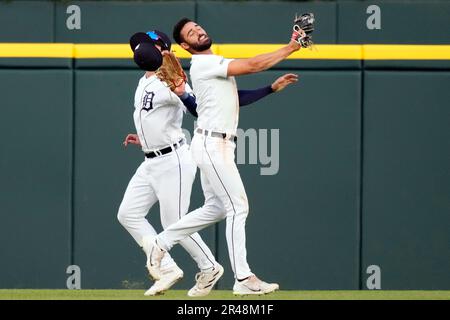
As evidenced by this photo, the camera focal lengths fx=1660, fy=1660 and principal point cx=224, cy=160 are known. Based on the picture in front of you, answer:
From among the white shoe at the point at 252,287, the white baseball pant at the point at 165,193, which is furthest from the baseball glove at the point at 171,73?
the white shoe at the point at 252,287

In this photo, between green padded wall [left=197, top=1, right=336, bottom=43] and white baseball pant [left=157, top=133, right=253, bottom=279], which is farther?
green padded wall [left=197, top=1, right=336, bottom=43]

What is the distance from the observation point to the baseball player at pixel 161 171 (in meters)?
10.5

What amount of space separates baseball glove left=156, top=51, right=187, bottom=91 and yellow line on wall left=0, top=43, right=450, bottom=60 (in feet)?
4.45

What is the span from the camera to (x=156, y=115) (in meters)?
10.6

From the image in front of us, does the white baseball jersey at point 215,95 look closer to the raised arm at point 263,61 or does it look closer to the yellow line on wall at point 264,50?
the raised arm at point 263,61

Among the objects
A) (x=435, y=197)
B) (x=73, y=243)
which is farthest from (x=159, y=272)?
(x=435, y=197)

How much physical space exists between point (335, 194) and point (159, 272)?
195 cm

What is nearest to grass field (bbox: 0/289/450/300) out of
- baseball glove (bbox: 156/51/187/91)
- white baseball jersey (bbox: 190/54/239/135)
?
white baseball jersey (bbox: 190/54/239/135)

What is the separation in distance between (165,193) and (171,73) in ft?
2.61

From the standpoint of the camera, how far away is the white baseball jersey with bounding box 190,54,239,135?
32.6 ft

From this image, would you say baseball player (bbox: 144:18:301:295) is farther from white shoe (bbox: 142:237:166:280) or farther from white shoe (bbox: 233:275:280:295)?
white shoe (bbox: 142:237:166:280)

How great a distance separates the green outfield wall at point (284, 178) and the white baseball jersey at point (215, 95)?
1.88 metres

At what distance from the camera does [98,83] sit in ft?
38.8

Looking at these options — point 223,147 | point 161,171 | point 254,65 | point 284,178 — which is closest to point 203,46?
point 254,65
